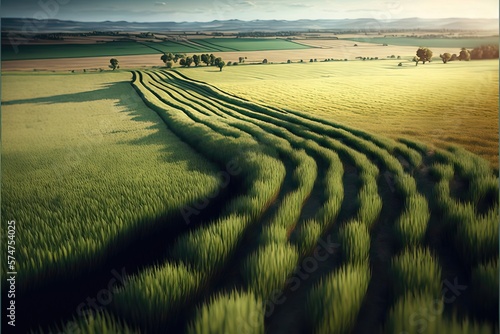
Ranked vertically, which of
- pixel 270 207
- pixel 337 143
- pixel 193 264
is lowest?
pixel 270 207

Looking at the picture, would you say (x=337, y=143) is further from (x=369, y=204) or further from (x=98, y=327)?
(x=98, y=327)

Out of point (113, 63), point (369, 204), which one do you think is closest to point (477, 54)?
point (369, 204)

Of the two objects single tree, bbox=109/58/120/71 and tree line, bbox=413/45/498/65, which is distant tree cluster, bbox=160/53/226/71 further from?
tree line, bbox=413/45/498/65

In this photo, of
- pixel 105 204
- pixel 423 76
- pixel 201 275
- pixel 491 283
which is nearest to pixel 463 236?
pixel 491 283

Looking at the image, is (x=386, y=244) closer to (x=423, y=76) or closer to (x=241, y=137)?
(x=241, y=137)

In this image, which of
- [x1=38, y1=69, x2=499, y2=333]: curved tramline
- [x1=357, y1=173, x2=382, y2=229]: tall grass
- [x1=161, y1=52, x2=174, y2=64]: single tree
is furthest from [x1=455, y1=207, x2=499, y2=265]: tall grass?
[x1=161, y1=52, x2=174, y2=64]: single tree
